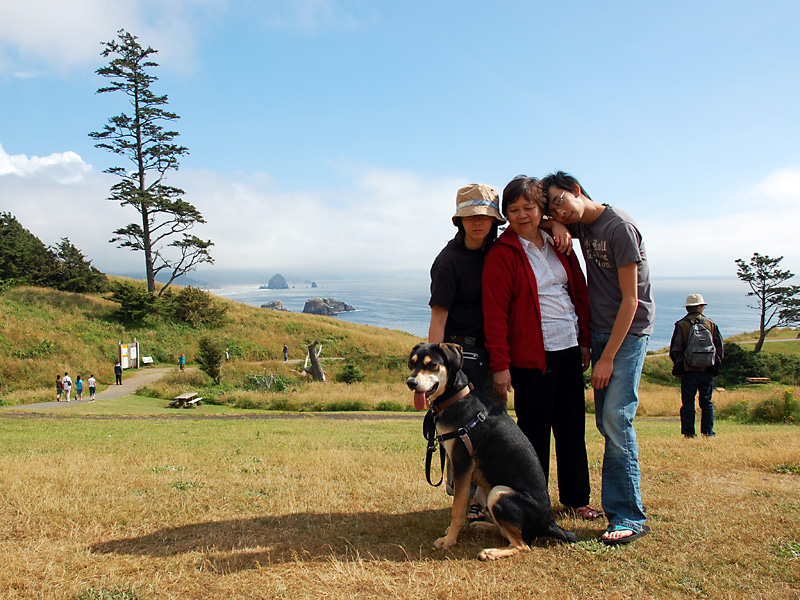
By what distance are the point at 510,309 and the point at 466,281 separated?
0.43 metres

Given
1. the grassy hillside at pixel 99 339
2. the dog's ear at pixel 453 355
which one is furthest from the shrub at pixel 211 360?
the dog's ear at pixel 453 355

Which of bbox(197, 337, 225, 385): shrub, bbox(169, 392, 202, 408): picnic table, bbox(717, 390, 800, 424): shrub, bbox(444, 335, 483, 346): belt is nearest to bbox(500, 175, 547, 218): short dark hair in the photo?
bbox(444, 335, 483, 346): belt

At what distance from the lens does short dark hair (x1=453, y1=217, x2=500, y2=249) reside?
14.3 feet

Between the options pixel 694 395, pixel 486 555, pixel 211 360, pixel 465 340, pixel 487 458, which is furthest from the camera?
pixel 211 360

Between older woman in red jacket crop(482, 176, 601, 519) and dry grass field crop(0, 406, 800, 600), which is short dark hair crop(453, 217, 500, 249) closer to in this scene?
older woman in red jacket crop(482, 176, 601, 519)

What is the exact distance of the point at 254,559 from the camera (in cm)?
393

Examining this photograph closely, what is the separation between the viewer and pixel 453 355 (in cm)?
393

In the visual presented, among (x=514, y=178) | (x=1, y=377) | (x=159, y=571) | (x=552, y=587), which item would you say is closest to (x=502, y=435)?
(x=552, y=587)

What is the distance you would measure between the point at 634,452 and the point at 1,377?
31.0m

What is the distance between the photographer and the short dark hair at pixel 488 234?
436 centimetres

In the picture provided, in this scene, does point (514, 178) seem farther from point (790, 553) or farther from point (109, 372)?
point (109, 372)

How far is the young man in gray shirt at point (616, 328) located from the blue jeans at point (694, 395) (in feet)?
20.2

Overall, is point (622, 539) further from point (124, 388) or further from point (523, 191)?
point (124, 388)

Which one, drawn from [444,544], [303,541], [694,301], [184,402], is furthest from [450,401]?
[184,402]
